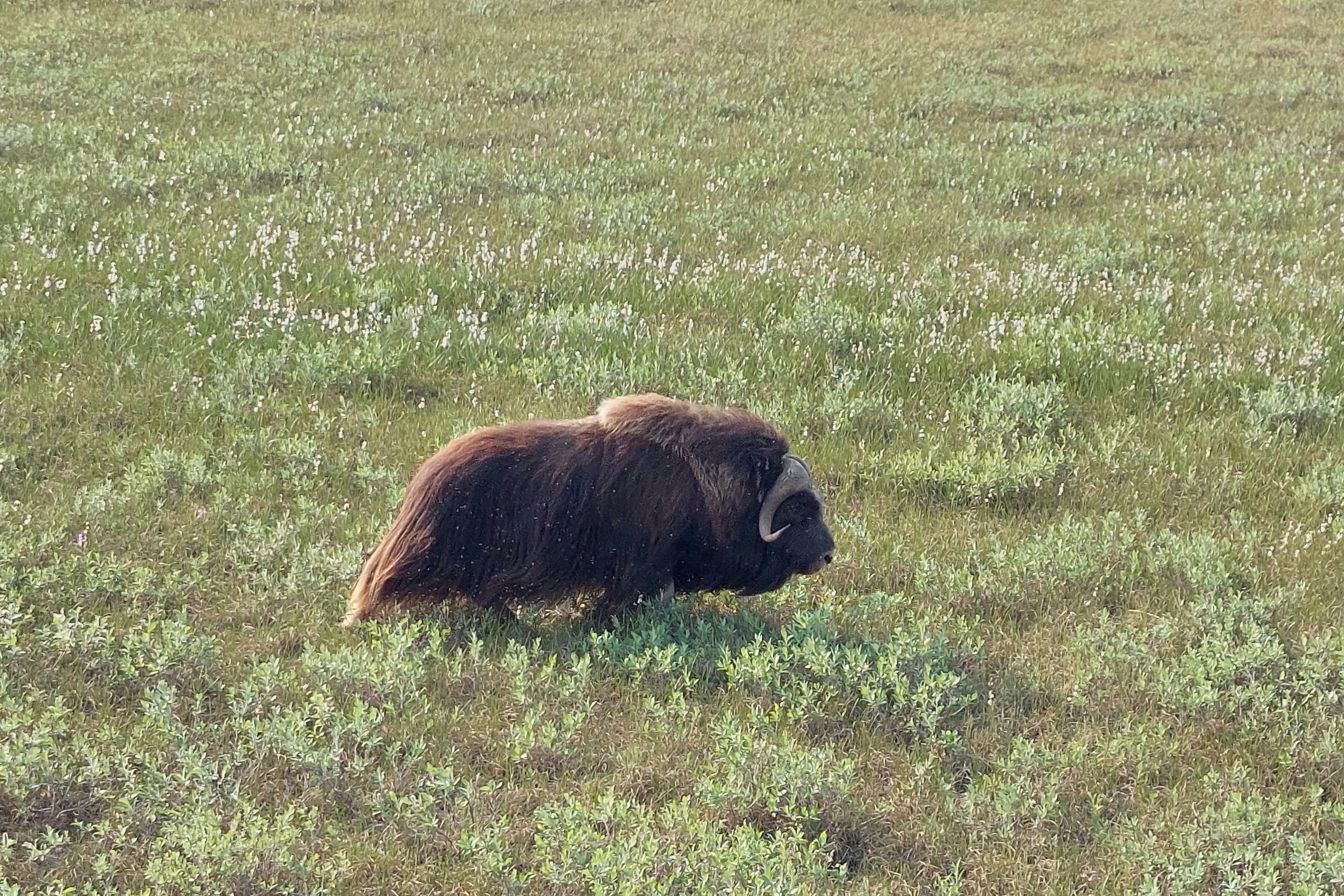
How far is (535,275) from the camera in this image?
10.6 m

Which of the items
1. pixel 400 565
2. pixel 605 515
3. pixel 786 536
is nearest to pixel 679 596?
pixel 786 536

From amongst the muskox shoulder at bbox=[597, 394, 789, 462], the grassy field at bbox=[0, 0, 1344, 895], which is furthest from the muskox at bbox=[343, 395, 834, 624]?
the grassy field at bbox=[0, 0, 1344, 895]

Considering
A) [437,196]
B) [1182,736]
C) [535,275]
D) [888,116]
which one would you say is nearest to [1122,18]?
[888,116]

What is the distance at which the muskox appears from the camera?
18.7ft

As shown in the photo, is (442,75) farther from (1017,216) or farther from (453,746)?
(453,746)

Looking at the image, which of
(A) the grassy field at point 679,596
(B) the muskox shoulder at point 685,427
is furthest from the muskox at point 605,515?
(A) the grassy field at point 679,596

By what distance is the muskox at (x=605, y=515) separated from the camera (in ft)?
18.7

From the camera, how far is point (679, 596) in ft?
20.8

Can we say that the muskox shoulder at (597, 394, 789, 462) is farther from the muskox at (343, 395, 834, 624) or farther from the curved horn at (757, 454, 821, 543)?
the curved horn at (757, 454, 821, 543)

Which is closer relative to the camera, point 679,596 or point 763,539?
point 763,539

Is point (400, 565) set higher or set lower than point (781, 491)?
lower

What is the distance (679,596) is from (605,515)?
771 millimetres

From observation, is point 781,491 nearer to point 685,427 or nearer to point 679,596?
point 685,427

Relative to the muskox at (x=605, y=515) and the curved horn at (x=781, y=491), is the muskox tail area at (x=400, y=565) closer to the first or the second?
the muskox at (x=605, y=515)
